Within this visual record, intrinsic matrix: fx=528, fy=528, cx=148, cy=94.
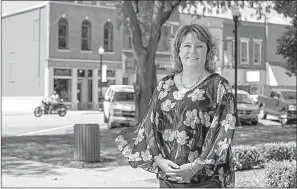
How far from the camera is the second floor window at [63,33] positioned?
43.1 m

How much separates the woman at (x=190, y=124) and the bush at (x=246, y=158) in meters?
6.71

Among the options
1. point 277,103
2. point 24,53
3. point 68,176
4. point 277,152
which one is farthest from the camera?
point 24,53

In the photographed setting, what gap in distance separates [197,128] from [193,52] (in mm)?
552

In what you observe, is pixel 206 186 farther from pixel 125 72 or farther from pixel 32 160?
pixel 125 72

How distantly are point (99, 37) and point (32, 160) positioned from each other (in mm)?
33787

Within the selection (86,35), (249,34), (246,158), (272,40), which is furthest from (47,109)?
(272,40)

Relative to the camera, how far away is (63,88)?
43469 mm

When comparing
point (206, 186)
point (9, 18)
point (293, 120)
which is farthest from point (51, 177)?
point (9, 18)

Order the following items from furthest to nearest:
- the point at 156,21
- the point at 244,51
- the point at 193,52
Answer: the point at 244,51
the point at 156,21
the point at 193,52

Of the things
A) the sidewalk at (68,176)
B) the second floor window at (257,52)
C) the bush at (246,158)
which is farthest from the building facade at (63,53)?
the bush at (246,158)

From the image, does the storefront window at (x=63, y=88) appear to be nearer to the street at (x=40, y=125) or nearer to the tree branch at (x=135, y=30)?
the street at (x=40, y=125)

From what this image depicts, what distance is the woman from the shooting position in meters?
3.58

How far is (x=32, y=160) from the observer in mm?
12305

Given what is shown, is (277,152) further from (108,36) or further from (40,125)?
(108,36)
